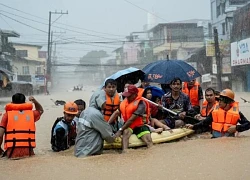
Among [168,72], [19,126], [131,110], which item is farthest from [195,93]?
[19,126]

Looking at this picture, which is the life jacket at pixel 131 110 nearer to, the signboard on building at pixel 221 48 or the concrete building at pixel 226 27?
the concrete building at pixel 226 27

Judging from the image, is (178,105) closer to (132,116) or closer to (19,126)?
(132,116)

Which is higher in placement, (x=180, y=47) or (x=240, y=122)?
(x=180, y=47)

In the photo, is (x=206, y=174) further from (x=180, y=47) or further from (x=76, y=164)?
(x=180, y=47)

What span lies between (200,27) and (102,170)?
44385mm

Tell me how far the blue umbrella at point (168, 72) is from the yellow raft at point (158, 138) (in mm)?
1442

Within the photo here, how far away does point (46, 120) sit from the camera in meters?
13.7

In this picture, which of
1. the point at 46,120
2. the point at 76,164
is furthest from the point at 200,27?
the point at 76,164

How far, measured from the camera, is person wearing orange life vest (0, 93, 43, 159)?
5.61 m

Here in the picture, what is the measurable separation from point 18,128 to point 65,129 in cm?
→ 82

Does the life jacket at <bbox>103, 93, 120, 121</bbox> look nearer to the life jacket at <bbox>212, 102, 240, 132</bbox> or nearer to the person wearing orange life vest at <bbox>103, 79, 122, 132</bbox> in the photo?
the person wearing orange life vest at <bbox>103, 79, 122, 132</bbox>

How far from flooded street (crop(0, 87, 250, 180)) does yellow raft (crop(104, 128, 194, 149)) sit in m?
0.13

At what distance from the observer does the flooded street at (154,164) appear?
4.34 meters

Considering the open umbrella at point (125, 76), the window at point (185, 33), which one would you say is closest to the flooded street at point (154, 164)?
the open umbrella at point (125, 76)
